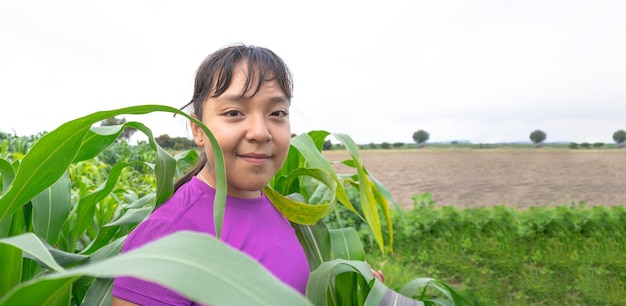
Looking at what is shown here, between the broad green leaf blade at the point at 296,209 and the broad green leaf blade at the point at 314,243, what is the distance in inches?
3.6

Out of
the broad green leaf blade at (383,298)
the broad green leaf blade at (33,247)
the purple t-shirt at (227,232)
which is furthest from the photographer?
the broad green leaf blade at (383,298)

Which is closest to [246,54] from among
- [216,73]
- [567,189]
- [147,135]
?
[216,73]

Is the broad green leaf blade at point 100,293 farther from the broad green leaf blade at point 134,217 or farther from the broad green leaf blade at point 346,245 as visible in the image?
the broad green leaf blade at point 346,245

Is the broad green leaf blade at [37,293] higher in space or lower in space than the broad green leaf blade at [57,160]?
lower

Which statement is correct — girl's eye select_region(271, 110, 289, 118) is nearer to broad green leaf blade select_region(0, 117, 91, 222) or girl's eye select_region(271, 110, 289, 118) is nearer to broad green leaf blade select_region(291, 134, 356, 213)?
broad green leaf blade select_region(291, 134, 356, 213)

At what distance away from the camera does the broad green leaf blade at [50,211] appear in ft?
2.83

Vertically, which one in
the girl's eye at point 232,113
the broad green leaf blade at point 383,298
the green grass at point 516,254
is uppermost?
the girl's eye at point 232,113

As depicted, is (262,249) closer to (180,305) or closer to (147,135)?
(180,305)

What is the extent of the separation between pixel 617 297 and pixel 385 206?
2.31 m

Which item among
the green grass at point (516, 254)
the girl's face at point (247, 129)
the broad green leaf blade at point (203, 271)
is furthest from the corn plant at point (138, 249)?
the green grass at point (516, 254)

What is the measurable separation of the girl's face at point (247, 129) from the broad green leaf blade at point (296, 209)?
0.11 m

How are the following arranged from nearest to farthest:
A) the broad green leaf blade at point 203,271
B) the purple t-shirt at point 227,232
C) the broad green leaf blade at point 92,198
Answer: the broad green leaf blade at point 203,271, the purple t-shirt at point 227,232, the broad green leaf blade at point 92,198

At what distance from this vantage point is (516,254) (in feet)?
11.2

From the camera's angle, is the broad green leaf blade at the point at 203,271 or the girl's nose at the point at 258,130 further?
the girl's nose at the point at 258,130
